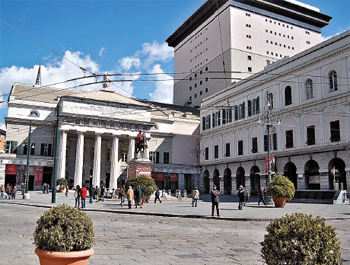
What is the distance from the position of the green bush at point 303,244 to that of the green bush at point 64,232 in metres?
2.65

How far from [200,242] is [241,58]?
57594 millimetres

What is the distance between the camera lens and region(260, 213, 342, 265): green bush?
166 inches

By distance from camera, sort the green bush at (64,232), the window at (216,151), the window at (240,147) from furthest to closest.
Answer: the window at (216,151) < the window at (240,147) < the green bush at (64,232)

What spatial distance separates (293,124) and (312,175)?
219 inches

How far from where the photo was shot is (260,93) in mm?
41875

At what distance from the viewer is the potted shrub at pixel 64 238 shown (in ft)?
16.6

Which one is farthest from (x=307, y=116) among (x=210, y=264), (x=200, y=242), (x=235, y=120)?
(x=210, y=264)

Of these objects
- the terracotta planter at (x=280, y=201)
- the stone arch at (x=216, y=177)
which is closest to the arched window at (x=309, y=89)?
the terracotta planter at (x=280, y=201)

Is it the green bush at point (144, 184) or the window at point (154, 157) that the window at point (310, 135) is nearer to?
the green bush at point (144, 184)

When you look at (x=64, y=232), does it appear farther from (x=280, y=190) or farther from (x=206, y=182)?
(x=206, y=182)

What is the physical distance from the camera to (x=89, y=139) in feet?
191

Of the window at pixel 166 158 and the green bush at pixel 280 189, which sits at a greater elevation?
the window at pixel 166 158

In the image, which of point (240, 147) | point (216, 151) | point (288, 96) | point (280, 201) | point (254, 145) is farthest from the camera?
point (216, 151)

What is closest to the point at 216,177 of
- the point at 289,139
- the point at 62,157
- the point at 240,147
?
the point at 240,147
